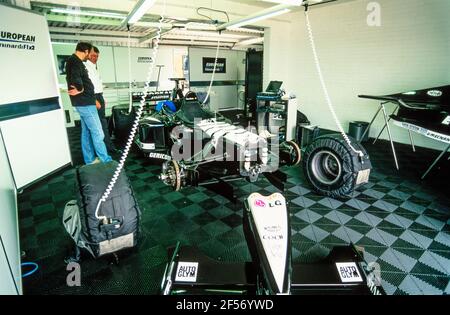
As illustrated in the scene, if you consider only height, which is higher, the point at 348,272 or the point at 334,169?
the point at 334,169

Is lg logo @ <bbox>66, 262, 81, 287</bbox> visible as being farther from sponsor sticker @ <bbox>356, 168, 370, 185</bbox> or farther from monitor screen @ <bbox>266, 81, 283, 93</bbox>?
monitor screen @ <bbox>266, 81, 283, 93</bbox>

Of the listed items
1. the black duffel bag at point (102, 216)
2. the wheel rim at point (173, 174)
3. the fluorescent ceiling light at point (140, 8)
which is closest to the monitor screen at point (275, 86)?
the fluorescent ceiling light at point (140, 8)

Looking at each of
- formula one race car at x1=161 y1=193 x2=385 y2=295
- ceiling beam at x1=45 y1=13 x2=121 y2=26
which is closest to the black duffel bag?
formula one race car at x1=161 y1=193 x2=385 y2=295

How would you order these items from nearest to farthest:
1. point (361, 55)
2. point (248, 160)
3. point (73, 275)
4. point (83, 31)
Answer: point (73, 275), point (248, 160), point (361, 55), point (83, 31)

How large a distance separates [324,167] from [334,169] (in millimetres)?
135

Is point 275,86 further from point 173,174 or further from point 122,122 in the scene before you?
point 173,174

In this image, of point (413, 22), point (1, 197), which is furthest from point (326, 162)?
point (413, 22)

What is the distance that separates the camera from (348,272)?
170cm

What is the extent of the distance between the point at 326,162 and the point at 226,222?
1.73 meters

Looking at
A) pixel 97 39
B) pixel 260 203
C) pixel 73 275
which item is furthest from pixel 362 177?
pixel 97 39

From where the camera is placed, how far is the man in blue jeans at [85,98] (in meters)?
3.89

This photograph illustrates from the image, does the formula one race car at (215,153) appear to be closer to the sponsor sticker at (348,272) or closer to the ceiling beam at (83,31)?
the sponsor sticker at (348,272)

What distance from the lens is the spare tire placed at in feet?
10.4
